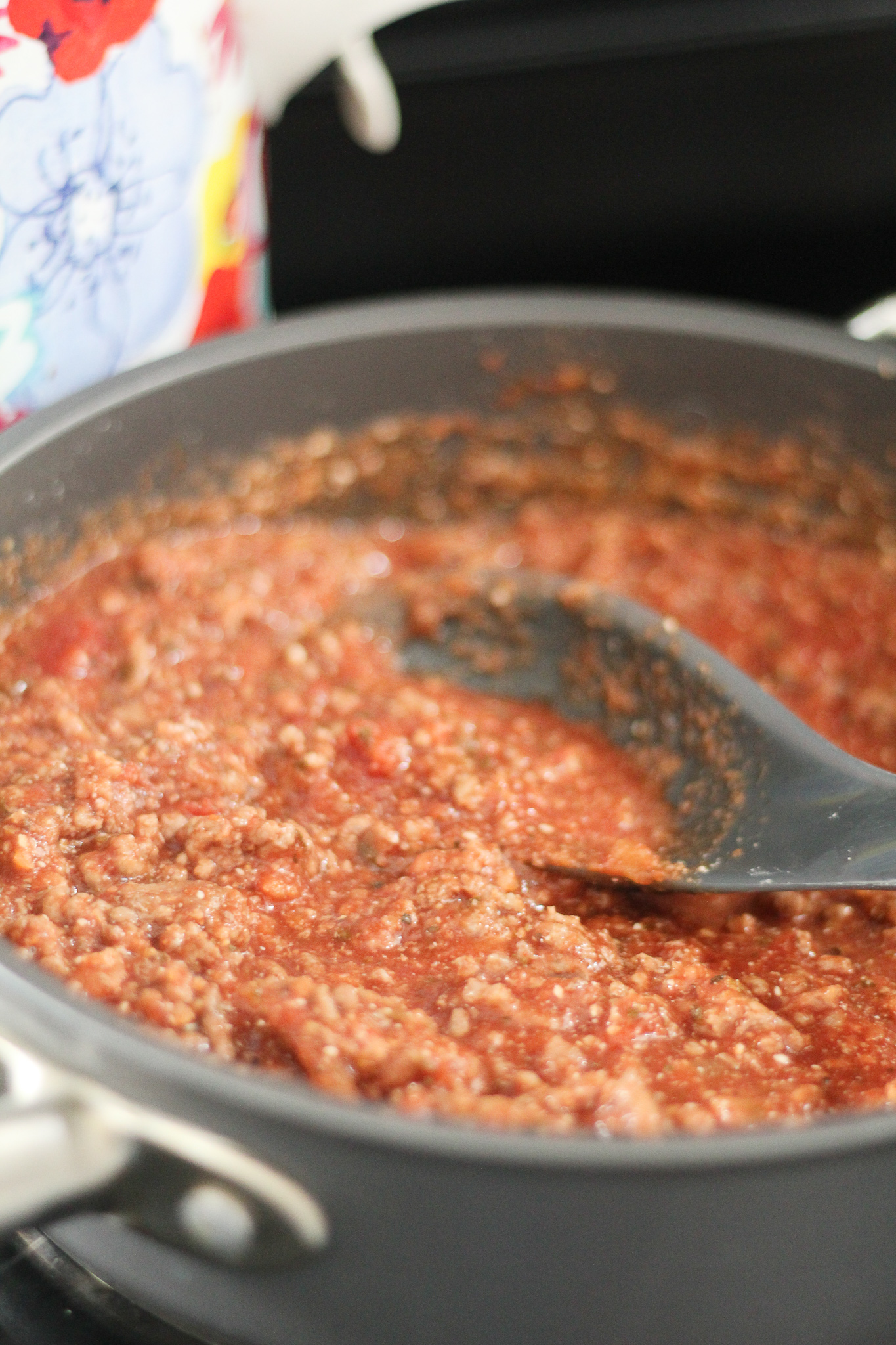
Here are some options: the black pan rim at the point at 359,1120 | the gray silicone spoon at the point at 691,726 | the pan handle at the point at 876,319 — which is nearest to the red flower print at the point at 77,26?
the gray silicone spoon at the point at 691,726

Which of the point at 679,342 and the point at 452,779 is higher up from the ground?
the point at 679,342

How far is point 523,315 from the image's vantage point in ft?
4.24

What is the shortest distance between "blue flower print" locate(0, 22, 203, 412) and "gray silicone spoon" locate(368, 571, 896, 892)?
0.35 metres

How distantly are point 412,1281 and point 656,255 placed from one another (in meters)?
1.26

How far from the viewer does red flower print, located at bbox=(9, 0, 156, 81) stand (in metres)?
0.90

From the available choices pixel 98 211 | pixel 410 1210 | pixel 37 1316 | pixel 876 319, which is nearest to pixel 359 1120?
pixel 410 1210

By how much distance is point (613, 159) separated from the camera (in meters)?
1.47

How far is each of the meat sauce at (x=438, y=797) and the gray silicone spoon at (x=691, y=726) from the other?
0.11ft

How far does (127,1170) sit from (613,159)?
4.00ft

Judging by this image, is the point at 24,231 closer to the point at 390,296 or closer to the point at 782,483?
the point at 390,296

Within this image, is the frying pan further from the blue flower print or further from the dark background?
the dark background

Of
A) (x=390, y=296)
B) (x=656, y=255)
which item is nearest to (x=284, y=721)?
(x=390, y=296)

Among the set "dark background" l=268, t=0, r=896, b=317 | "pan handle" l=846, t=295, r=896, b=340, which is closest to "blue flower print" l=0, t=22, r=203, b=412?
"dark background" l=268, t=0, r=896, b=317

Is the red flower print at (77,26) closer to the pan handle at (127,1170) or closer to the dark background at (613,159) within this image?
the dark background at (613,159)
